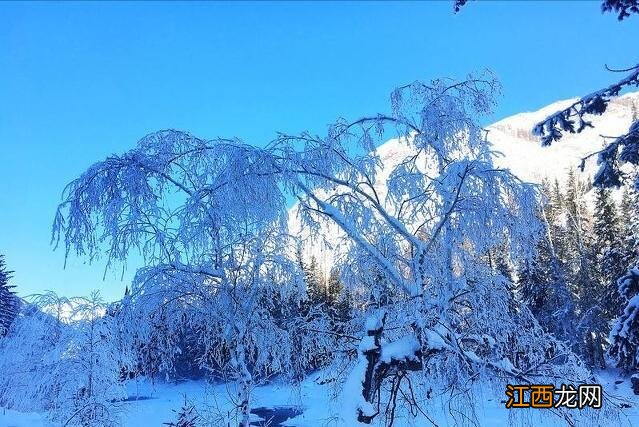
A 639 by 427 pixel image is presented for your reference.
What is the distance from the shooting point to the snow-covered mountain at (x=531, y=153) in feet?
24.3

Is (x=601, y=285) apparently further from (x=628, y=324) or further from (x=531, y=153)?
(x=531, y=153)

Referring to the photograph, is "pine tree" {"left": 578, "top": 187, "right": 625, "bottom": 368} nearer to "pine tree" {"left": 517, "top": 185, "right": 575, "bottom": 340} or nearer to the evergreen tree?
"pine tree" {"left": 517, "top": 185, "right": 575, "bottom": 340}

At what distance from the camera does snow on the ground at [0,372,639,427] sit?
5707mm

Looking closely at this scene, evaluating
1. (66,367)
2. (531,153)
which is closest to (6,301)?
(66,367)

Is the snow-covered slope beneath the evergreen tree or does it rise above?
above

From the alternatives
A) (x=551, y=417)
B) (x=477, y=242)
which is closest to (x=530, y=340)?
(x=551, y=417)

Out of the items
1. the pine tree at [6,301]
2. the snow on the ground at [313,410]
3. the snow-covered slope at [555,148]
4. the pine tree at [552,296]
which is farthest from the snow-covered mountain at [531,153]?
the pine tree at [6,301]

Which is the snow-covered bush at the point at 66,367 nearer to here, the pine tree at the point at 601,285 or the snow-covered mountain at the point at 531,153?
the snow-covered mountain at the point at 531,153

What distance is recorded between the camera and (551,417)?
218 inches

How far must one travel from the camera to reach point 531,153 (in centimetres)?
15288

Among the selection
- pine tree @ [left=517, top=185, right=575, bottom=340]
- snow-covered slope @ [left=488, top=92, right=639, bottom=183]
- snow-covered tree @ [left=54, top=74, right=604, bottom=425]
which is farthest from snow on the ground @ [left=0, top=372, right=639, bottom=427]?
snow-covered slope @ [left=488, top=92, right=639, bottom=183]

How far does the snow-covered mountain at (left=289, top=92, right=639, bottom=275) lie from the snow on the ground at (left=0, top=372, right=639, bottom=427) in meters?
2.13

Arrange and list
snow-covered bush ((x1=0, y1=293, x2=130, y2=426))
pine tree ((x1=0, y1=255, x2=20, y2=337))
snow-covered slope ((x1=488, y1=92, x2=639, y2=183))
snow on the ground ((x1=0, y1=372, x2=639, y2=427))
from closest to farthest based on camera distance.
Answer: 1. snow on the ground ((x1=0, y1=372, x2=639, y2=427))
2. snow-covered bush ((x1=0, y1=293, x2=130, y2=426))
3. pine tree ((x1=0, y1=255, x2=20, y2=337))
4. snow-covered slope ((x1=488, y1=92, x2=639, y2=183))

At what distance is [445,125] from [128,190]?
15.5ft
